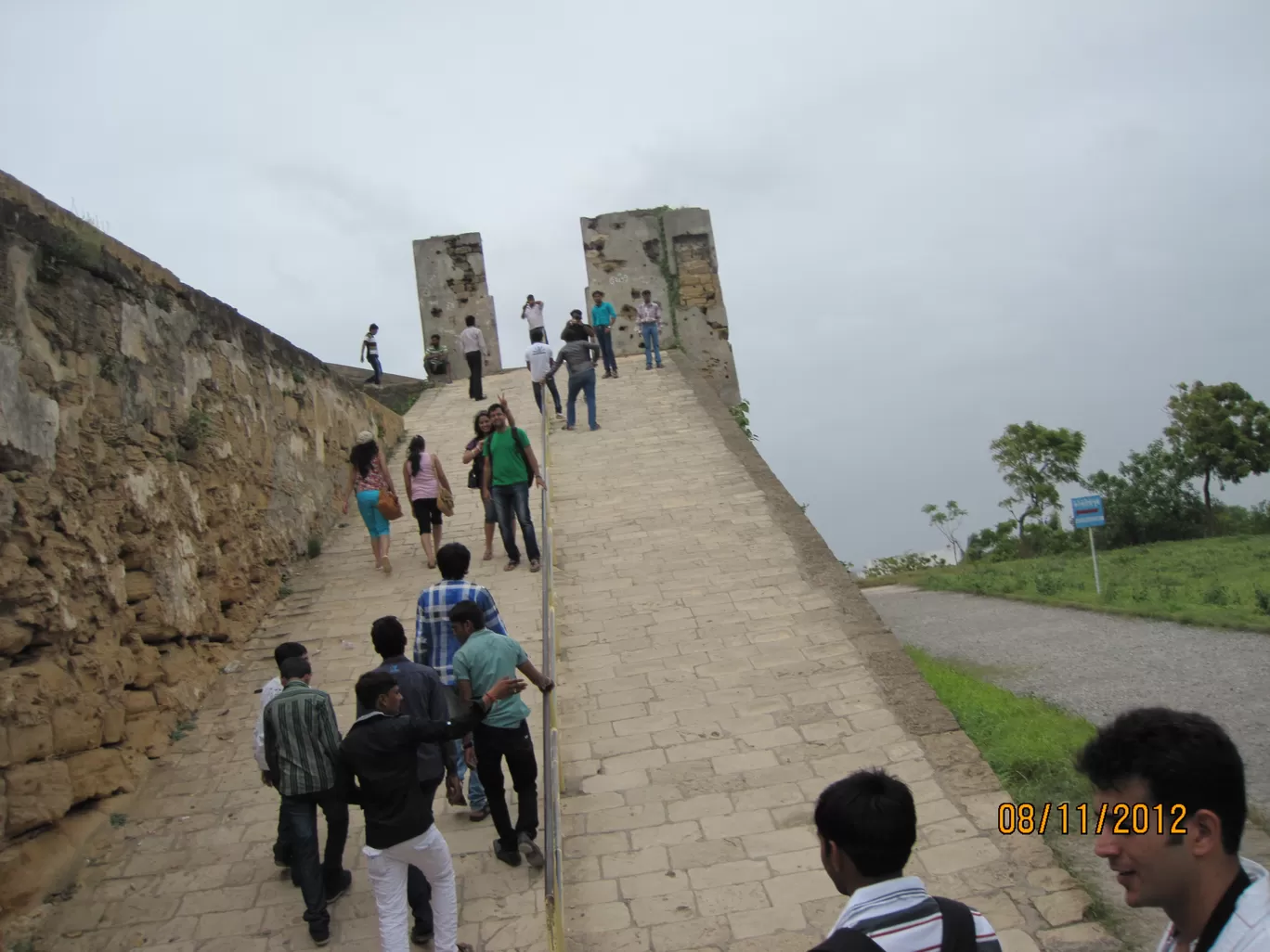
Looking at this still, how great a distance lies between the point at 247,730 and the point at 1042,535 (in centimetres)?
2940

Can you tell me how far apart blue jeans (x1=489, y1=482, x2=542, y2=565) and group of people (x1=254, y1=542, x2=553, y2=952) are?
11.2ft

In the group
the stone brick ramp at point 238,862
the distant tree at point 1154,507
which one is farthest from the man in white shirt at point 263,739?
the distant tree at point 1154,507

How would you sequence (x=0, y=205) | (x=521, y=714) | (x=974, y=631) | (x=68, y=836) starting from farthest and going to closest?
1. (x=974, y=631)
2. (x=0, y=205)
3. (x=68, y=836)
4. (x=521, y=714)

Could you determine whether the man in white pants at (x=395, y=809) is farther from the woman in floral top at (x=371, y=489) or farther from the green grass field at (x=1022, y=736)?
the woman in floral top at (x=371, y=489)

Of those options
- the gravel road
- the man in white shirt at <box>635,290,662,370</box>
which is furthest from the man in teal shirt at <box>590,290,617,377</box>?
the gravel road

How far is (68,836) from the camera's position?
5.26 m

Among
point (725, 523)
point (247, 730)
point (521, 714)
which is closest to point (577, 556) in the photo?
point (725, 523)

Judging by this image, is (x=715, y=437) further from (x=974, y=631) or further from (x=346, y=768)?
(x=346, y=768)

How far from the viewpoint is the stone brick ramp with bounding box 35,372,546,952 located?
4.64 metres

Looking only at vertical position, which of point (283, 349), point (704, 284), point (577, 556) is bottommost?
point (577, 556)

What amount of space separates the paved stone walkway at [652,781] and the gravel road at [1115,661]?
2.39 meters

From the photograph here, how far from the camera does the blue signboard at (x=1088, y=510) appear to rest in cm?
1736

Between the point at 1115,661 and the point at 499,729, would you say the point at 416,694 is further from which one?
the point at 1115,661

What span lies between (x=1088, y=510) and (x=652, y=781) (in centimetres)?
1408
